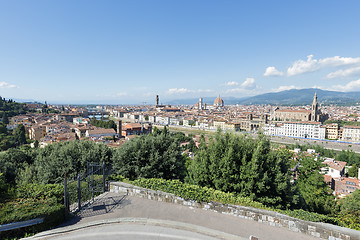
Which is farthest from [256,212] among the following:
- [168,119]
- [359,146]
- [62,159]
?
[168,119]

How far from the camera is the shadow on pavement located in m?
6.01

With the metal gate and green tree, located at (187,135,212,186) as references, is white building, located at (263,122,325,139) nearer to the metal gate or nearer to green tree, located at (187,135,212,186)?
green tree, located at (187,135,212,186)

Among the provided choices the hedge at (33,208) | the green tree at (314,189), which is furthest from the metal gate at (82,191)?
the green tree at (314,189)

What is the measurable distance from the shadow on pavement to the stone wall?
59 centimetres

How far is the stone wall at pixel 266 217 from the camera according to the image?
16.4 feet

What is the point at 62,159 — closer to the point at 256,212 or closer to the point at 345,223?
the point at 256,212

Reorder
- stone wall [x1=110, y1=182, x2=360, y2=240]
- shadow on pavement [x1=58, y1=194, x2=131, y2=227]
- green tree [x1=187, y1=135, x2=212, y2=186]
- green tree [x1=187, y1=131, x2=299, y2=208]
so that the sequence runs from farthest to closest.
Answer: green tree [x1=187, y1=135, x2=212, y2=186] < green tree [x1=187, y1=131, x2=299, y2=208] < shadow on pavement [x1=58, y1=194, x2=131, y2=227] < stone wall [x1=110, y1=182, x2=360, y2=240]

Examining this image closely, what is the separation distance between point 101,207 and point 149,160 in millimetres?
3339

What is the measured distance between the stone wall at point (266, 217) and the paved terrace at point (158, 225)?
5.7 inches

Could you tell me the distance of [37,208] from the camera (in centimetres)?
557

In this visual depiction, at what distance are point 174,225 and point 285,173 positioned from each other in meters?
5.08

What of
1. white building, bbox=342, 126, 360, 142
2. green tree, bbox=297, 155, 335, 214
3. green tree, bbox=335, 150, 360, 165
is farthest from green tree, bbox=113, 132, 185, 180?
white building, bbox=342, 126, 360, 142

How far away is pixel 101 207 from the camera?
6.67 meters

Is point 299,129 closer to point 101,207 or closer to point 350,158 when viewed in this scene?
point 350,158
